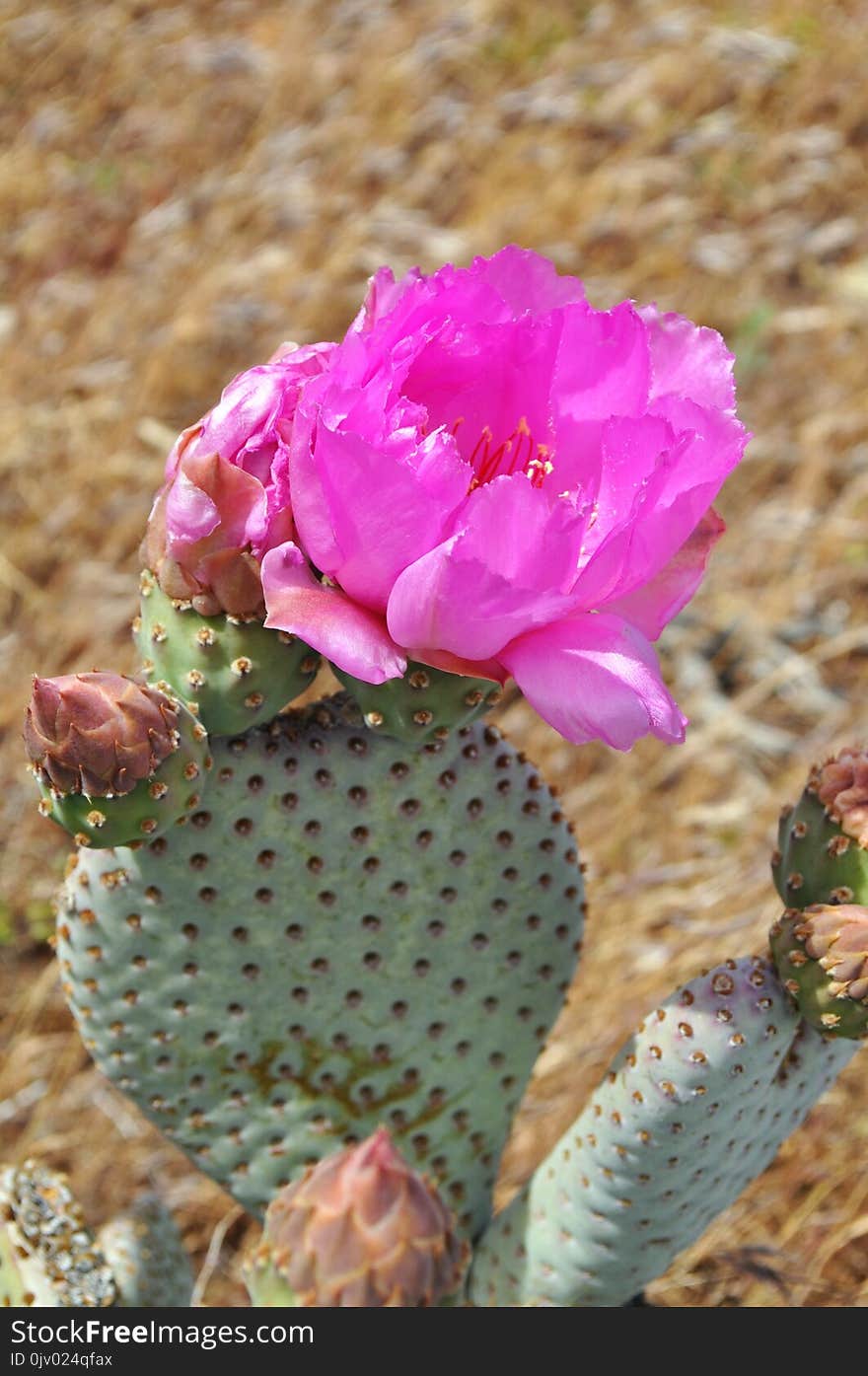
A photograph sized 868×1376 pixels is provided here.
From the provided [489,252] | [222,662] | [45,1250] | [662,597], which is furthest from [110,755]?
[489,252]

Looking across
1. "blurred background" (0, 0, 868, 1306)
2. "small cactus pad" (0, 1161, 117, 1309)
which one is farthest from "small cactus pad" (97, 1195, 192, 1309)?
"blurred background" (0, 0, 868, 1306)

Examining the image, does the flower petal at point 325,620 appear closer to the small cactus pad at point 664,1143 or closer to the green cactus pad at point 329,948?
the green cactus pad at point 329,948

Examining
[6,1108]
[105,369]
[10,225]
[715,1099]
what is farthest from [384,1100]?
[10,225]

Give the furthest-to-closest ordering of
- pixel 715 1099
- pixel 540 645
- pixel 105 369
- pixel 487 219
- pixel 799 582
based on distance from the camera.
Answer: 1. pixel 487 219
2. pixel 105 369
3. pixel 799 582
4. pixel 715 1099
5. pixel 540 645

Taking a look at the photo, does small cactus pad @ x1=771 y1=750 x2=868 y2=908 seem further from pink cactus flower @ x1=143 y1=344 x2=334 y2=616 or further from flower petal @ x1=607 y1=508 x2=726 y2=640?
pink cactus flower @ x1=143 y1=344 x2=334 y2=616

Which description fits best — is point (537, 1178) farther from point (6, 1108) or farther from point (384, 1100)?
point (6, 1108)

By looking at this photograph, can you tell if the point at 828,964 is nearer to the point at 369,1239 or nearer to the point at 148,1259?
the point at 369,1239

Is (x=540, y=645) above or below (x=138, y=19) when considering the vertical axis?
above
